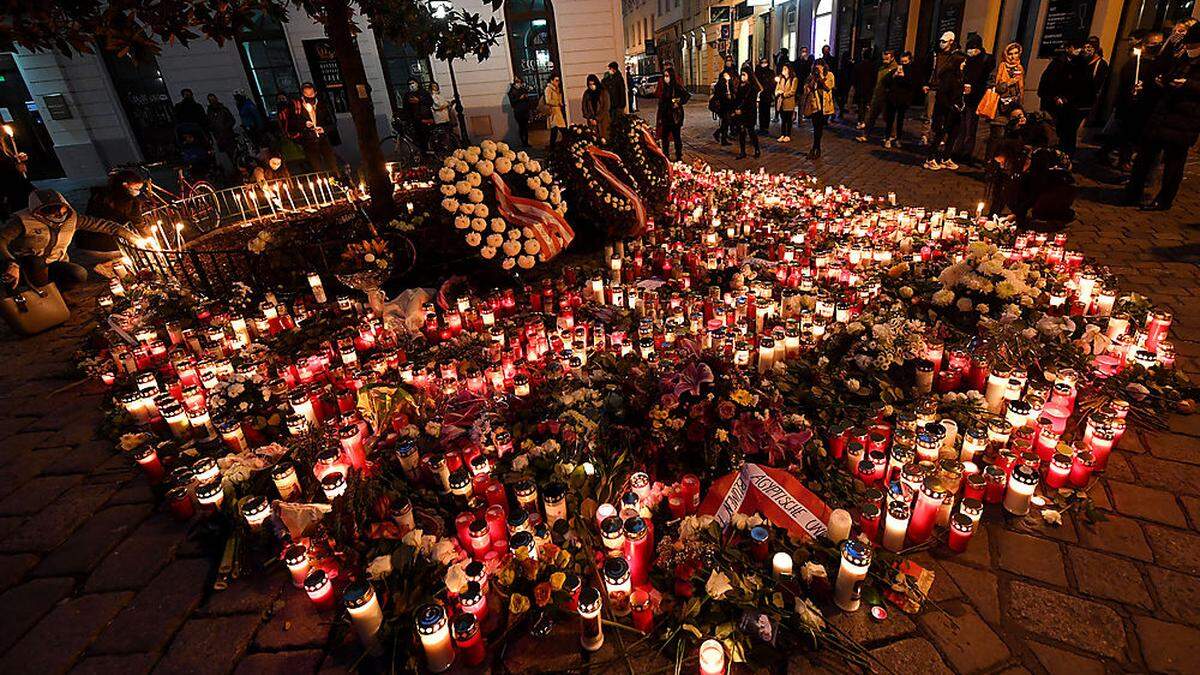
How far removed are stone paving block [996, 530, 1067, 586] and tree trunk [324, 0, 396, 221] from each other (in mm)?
6730

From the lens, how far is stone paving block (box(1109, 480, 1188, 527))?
2.85m

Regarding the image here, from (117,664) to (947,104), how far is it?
12650 mm

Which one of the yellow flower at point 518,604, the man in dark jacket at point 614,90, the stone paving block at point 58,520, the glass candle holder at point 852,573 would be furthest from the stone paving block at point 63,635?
the man in dark jacket at point 614,90

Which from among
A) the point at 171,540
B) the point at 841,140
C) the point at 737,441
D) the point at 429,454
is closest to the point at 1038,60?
the point at 841,140

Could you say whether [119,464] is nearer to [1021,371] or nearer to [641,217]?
[641,217]

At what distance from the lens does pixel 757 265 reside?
6133mm

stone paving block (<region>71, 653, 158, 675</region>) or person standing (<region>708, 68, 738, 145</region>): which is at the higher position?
person standing (<region>708, 68, 738, 145</region>)

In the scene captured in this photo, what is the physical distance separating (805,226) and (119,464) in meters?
7.17

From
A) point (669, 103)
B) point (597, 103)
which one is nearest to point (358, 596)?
point (669, 103)

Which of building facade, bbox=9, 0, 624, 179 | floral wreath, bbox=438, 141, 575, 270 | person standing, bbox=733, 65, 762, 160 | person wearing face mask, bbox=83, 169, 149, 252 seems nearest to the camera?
floral wreath, bbox=438, 141, 575, 270

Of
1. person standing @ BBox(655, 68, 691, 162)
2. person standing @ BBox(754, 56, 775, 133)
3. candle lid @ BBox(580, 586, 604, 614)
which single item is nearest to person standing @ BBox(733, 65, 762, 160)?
person standing @ BBox(754, 56, 775, 133)

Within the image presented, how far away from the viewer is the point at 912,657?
2.29m

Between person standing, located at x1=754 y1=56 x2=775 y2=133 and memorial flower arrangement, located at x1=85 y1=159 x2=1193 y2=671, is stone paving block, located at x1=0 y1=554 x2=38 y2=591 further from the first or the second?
person standing, located at x1=754 y1=56 x2=775 y2=133

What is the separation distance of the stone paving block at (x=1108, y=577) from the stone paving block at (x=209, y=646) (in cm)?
393
